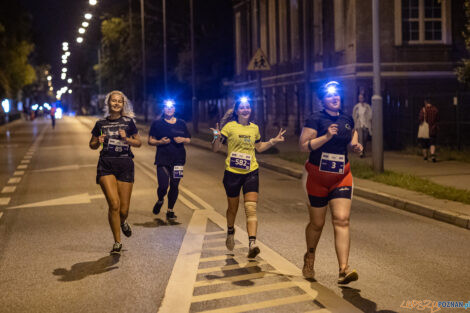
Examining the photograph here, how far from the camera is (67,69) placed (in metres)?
151

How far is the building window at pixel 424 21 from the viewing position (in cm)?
2678

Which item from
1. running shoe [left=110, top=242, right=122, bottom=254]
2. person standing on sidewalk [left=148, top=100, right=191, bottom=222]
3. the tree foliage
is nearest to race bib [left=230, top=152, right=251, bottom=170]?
running shoe [left=110, top=242, right=122, bottom=254]

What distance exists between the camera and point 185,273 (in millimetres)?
6949

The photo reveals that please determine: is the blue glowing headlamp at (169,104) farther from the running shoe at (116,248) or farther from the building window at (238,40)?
the building window at (238,40)

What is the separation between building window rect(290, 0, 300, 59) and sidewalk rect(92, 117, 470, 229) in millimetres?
13709

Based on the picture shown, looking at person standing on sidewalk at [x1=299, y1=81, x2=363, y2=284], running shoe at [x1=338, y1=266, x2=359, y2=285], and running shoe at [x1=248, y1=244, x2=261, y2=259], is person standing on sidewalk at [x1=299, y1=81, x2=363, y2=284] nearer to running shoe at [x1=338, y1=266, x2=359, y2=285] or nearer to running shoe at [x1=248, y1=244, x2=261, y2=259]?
running shoe at [x1=338, y1=266, x2=359, y2=285]

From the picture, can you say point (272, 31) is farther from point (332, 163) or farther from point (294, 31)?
point (332, 163)

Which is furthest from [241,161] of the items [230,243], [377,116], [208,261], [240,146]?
[377,116]

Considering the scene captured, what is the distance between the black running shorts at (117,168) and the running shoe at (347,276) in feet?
9.27

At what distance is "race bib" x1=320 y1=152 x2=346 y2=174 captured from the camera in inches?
253

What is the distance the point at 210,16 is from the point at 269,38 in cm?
1777

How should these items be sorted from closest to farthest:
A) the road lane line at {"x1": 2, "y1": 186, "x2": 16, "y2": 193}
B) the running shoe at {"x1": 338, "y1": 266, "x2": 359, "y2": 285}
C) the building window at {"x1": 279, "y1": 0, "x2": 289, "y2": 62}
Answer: the running shoe at {"x1": 338, "y1": 266, "x2": 359, "y2": 285}, the road lane line at {"x1": 2, "y1": 186, "x2": 16, "y2": 193}, the building window at {"x1": 279, "y1": 0, "x2": 289, "y2": 62}

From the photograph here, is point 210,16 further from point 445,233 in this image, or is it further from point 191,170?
point 445,233

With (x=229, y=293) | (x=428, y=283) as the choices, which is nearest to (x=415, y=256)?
(x=428, y=283)
